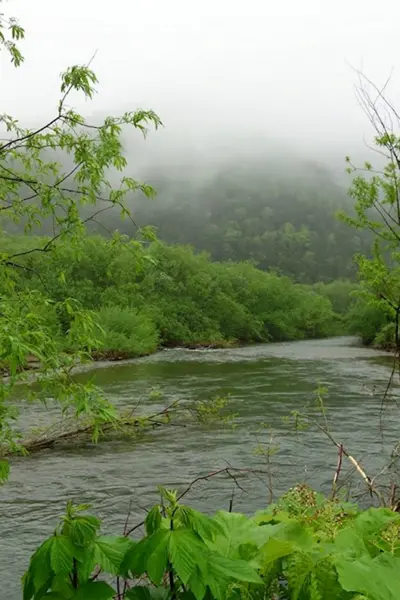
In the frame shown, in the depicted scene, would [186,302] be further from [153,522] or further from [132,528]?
[153,522]

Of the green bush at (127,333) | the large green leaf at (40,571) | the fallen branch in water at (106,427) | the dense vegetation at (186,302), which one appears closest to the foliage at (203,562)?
the large green leaf at (40,571)

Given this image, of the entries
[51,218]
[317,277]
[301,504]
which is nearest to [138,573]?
[301,504]

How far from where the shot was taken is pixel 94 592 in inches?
92.7

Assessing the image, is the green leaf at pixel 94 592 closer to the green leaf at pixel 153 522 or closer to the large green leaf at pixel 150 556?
the large green leaf at pixel 150 556

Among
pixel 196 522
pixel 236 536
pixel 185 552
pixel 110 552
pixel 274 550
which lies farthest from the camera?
pixel 236 536

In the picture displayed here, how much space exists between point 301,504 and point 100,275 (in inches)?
2257

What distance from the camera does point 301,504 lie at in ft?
14.2

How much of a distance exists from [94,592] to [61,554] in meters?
→ 0.20

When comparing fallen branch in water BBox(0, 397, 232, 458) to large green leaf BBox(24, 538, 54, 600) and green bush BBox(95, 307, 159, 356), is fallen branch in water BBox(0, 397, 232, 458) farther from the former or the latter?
green bush BBox(95, 307, 159, 356)

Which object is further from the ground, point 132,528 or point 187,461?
point 132,528

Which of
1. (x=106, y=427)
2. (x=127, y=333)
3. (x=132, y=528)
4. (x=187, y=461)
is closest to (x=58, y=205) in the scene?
(x=132, y=528)

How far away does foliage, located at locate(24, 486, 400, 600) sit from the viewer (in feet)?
7.44

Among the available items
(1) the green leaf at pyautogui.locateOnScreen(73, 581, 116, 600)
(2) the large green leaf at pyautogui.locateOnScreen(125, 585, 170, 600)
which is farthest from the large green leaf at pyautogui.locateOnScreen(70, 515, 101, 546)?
(2) the large green leaf at pyautogui.locateOnScreen(125, 585, 170, 600)

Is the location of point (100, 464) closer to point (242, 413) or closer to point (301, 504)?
point (242, 413)
